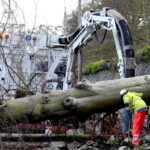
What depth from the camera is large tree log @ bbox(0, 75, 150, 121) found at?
690 cm

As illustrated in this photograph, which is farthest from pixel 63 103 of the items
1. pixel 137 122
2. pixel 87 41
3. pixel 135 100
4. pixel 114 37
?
pixel 87 41

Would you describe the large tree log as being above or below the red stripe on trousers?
above

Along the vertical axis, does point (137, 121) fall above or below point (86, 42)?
below

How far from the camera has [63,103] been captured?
6895 millimetres

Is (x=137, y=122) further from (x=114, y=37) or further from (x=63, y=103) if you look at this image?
(x=63, y=103)

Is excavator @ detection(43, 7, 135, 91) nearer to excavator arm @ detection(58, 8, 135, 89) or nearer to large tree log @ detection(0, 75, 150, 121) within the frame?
A: excavator arm @ detection(58, 8, 135, 89)

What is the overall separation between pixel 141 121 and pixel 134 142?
0.49 m

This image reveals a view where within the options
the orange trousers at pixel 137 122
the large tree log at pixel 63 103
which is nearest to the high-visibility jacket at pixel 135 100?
the orange trousers at pixel 137 122

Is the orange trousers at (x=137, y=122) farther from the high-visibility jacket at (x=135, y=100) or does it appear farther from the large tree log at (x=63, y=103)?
the large tree log at (x=63, y=103)

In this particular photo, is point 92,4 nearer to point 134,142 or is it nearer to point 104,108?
point 134,142

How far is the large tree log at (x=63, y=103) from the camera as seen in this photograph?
6898mm

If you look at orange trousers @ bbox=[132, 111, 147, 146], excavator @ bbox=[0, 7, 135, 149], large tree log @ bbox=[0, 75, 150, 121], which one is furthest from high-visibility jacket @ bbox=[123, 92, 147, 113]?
excavator @ bbox=[0, 7, 135, 149]

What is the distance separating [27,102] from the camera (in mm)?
6965

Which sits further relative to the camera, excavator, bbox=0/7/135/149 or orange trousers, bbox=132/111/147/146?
excavator, bbox=0/7/135/149
